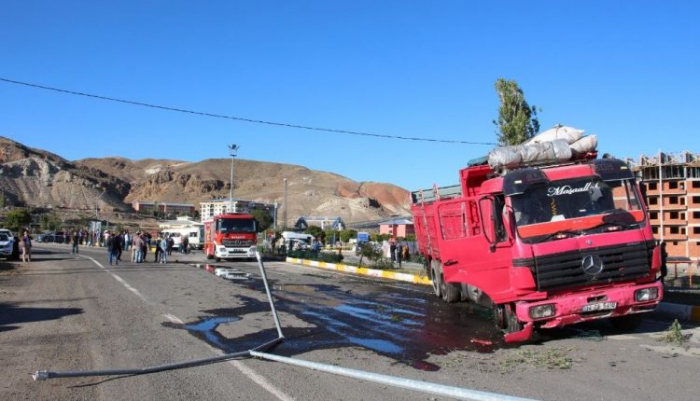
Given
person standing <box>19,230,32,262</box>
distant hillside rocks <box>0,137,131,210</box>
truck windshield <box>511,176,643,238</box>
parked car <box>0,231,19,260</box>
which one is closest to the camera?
truck windshield <box>511,176,643,238</box>

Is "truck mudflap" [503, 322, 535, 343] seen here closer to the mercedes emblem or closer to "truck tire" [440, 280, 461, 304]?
the mercedes emblem

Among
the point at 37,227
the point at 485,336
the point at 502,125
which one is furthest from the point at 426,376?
the point at 37,227

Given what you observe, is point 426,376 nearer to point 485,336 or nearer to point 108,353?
point 485,336

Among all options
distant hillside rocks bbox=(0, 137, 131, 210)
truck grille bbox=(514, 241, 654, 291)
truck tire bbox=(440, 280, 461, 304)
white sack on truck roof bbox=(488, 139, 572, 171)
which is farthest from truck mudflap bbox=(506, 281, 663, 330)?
distant hillside rocks bbox=(0, 137, 131, 210)

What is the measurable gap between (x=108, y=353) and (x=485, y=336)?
571cm

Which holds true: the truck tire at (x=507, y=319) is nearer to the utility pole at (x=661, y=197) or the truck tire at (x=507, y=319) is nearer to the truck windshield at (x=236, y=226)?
the utility pole at (x=661, y=197)

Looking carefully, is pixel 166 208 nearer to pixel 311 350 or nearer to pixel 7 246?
pixel 7 246

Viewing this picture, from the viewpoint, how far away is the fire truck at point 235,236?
3319 cm

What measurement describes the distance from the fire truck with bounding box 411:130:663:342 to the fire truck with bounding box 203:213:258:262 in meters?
25.3

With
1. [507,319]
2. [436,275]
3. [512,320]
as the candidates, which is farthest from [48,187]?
[512,320]

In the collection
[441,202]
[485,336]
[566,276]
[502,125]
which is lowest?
[485,336]

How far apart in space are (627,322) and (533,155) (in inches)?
121

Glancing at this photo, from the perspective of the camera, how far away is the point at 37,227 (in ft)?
358

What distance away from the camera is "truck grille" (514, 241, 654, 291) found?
310 inches
